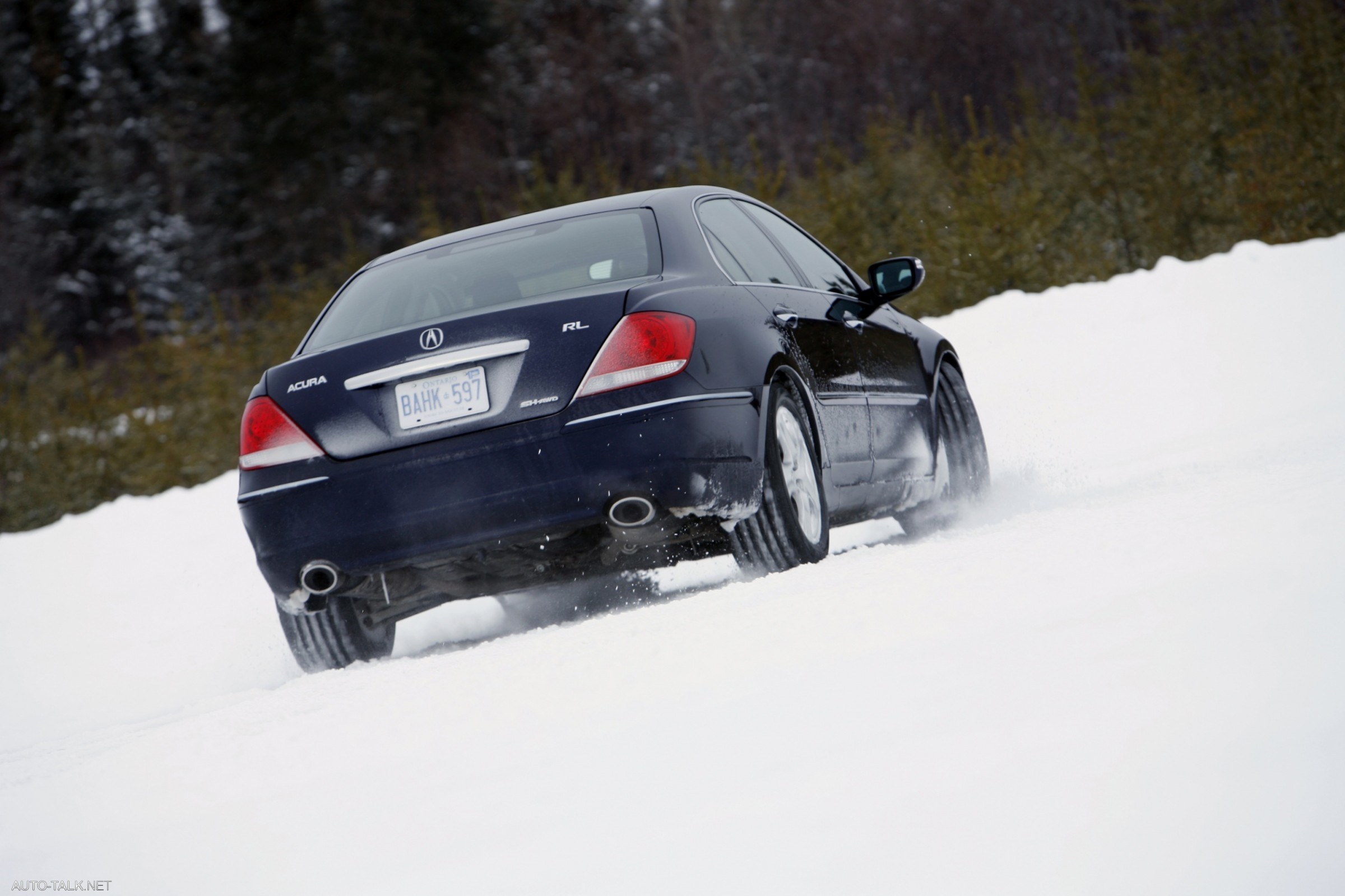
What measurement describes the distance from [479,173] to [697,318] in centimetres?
3435

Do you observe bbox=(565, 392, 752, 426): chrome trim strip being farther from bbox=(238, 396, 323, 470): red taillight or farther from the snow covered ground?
bbox=(238, 396, 323, 470): red taillight

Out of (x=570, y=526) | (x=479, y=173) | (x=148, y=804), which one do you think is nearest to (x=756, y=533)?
(x=570, y=526)

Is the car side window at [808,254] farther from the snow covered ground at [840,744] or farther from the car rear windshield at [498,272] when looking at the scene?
the snow covered ground at [840,744]

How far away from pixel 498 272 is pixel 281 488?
107cm

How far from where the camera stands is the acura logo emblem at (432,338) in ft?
15.3

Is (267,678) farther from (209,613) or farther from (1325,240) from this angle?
(1325,240)

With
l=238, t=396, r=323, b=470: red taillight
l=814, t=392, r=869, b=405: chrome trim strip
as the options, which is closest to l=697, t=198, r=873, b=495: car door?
l=814, t=392, r=869, b=405: chrome trim strip

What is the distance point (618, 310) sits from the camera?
4.62m

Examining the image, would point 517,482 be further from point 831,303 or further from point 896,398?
point 896,398

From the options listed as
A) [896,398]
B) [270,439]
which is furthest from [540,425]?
[896,398]

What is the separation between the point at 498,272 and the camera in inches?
205

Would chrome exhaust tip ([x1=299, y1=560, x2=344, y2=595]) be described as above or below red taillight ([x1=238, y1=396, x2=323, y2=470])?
below

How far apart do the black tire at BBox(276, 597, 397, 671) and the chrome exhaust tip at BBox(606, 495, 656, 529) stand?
1289 mm

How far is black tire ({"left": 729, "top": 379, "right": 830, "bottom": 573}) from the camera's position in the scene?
15.7 feet
